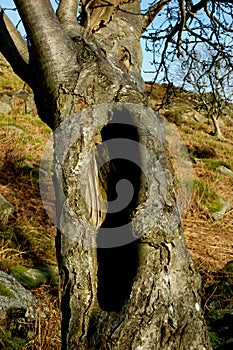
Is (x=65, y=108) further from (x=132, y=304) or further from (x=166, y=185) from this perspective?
(x=132, y=304)

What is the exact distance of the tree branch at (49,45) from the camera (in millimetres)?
2020

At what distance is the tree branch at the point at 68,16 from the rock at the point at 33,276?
215 centimetres

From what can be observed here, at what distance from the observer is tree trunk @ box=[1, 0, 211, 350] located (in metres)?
1.64

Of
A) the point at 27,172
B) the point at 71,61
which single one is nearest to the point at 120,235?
the point at 71,61

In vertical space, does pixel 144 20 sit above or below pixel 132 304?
above

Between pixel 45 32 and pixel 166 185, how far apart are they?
1005 millimetres

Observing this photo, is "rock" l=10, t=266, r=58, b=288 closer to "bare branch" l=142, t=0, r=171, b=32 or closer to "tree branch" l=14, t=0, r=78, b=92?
"tree branch" l=14, t=0, r=78, b=92

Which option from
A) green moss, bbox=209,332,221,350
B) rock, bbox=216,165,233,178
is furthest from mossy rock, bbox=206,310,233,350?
rock, bbox=216,165,233,178

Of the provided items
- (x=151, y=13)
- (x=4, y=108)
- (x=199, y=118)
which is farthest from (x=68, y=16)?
(x=199, y=118)

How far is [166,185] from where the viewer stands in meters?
1.82

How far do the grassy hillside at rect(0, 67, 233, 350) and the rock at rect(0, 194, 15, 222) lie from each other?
83 mm

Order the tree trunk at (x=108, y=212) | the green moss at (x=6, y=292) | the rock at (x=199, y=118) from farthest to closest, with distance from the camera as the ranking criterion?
the rock at (x=199, y=118) < the green moss at (x=6, y=292) < the tree trunk at (x=108, y=212)

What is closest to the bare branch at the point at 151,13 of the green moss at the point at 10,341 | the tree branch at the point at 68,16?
the tree branch at the point at 68,16

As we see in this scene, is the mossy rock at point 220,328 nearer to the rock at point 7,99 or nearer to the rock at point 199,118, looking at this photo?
the rock at point 7,99
